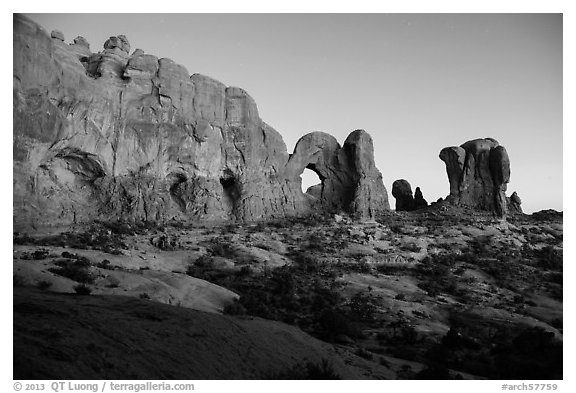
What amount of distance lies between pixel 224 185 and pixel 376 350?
30389mm

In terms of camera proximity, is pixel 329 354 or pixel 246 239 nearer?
pixel 329 354

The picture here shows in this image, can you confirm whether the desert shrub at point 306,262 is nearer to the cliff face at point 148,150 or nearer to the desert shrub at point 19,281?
the cliff face at point 148,150

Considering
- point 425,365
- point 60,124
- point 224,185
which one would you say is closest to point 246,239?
point 224,185

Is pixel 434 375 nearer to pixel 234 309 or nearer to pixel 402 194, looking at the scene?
pixel 234 309

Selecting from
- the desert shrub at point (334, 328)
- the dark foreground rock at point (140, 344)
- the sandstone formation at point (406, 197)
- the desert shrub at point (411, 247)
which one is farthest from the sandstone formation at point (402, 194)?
the dark foreground rock at point (140, 344)

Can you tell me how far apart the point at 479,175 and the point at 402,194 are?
10776 millimetres

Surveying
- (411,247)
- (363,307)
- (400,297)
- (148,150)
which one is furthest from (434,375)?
(148,150)

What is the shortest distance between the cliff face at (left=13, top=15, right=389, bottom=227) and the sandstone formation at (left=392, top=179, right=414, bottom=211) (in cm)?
885

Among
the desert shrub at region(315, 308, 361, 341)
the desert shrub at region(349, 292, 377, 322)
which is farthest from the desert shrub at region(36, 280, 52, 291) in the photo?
the desert shrub at region(349, 292, 377, 322)

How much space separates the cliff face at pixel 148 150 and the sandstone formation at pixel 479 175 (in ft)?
30.1

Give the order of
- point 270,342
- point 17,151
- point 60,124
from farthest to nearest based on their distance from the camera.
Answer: point 60,124
point 17,151
point 270,342

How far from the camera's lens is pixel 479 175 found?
50.1m

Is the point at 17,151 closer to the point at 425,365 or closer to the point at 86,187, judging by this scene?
the point at 86,187
